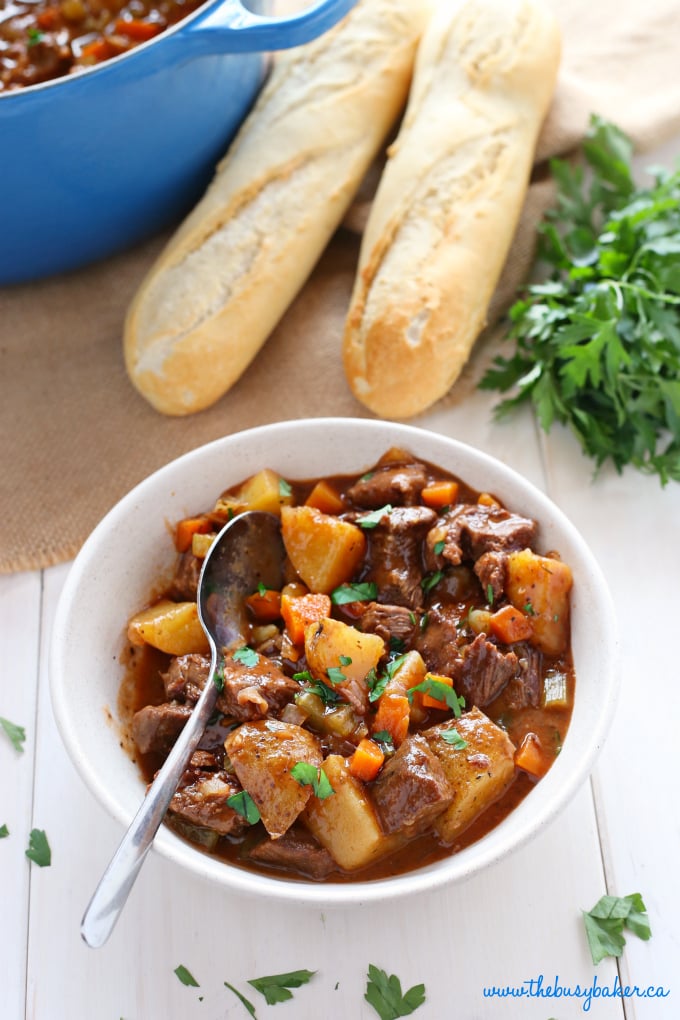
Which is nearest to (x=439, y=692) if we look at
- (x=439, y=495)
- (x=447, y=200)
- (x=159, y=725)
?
(x=439, y=495)

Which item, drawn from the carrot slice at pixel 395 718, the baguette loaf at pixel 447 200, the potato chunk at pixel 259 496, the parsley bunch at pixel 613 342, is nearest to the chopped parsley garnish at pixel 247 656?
the carrot slice at pixel 395 718

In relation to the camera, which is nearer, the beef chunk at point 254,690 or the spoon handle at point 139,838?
the spoon handle at point 139,838

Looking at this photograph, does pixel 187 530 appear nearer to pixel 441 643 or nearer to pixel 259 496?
pixel 259 496

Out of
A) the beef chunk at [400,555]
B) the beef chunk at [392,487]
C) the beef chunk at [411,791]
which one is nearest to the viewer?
the beef chunk at [411,791]

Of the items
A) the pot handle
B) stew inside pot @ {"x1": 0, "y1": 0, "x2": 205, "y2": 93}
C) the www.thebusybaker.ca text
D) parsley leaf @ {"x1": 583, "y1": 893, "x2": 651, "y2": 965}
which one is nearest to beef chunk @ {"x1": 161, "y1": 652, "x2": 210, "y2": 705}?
the www.thebusybaker.ca text

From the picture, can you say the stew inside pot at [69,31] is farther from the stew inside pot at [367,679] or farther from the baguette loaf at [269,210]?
the stew inside pot at [367,679]

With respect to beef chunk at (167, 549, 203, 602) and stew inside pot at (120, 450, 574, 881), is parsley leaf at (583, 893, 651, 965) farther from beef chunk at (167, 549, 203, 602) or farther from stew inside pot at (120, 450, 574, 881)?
beef chunk at (167, 549, 203, 602)

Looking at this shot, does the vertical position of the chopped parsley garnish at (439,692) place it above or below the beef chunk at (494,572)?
below
